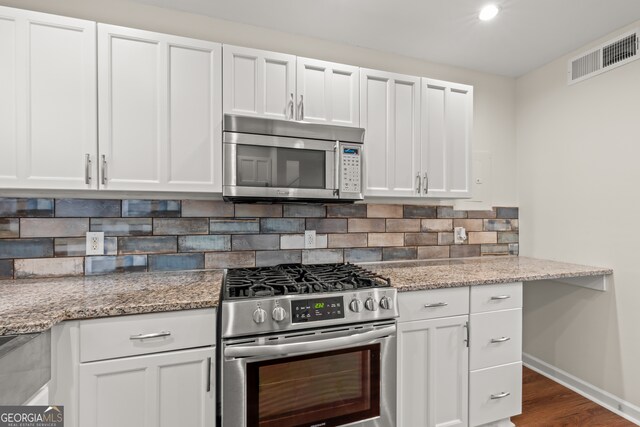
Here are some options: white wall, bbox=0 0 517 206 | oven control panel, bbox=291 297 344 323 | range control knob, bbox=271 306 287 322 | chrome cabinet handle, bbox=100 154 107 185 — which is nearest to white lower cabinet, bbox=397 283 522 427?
oven control panel, bbox=291 297 344 323

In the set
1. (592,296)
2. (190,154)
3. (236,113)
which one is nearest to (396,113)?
(236,113)

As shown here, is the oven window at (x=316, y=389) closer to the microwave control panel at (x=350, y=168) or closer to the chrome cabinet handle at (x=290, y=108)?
the microwave control panel at (x=350, y=168)

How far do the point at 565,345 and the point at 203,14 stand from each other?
11.9 feet

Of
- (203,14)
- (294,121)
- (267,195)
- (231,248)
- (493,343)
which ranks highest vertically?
(203,14)

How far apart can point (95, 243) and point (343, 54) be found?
2.12 metres

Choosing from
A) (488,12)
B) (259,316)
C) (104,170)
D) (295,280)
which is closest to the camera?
(259,316)

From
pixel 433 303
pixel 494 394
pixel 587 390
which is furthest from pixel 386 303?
pixel 587 390

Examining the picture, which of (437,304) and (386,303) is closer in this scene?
(386,303)

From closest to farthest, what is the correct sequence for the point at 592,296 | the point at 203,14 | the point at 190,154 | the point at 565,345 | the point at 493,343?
the point at 190,154 → the point at 493,343 → the point at 203,14 → the point at 592,296 → the point at 565,345

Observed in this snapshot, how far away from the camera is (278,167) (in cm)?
190

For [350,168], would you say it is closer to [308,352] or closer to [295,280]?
[295,280]

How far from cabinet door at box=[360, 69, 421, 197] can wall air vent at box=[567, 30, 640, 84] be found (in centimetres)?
131

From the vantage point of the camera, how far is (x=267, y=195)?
1857 mm

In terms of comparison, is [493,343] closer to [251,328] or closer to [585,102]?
[251,328]
